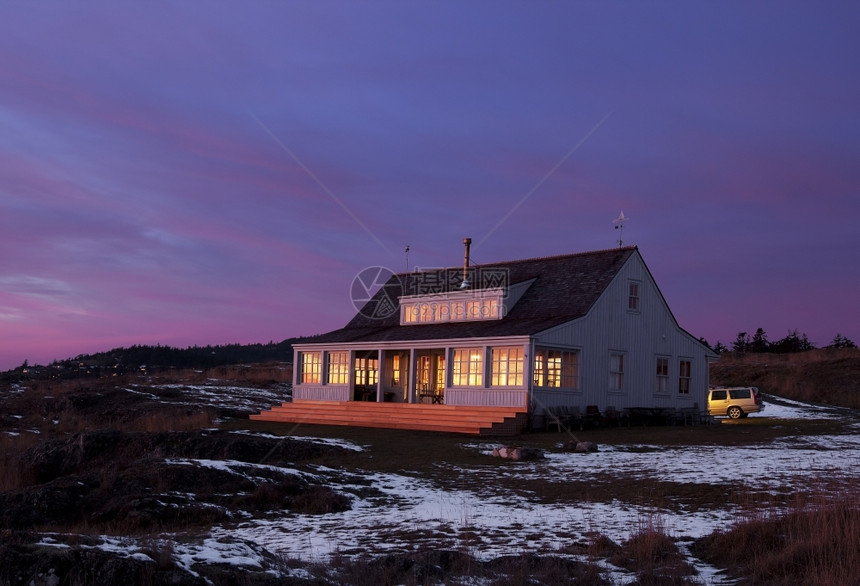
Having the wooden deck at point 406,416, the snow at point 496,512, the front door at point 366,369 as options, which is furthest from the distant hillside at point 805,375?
the snow at point 496,512

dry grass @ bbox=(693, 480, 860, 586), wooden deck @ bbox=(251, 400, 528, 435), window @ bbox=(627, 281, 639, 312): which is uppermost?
window @ bbox=(627, 281, 639, 312)

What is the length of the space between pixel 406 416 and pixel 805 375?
1295 inches

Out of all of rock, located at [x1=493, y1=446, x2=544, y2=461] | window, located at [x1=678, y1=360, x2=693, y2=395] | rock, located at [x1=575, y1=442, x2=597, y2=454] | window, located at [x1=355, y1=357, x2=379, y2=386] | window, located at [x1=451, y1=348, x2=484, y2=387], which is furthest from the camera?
window, located at [x1=355, y1=357, x2=379, y2=386]

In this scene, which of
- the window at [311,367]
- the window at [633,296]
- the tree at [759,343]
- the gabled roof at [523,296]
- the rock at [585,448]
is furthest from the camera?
the tree at [759,343]

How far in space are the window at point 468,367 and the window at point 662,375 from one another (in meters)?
8.36

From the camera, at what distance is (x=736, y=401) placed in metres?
38.0

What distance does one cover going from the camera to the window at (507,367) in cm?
2947

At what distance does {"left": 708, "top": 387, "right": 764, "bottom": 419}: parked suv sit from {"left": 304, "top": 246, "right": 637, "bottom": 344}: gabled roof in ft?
32.7

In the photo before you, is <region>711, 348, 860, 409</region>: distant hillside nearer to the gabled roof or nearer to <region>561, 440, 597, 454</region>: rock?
the gabled roof

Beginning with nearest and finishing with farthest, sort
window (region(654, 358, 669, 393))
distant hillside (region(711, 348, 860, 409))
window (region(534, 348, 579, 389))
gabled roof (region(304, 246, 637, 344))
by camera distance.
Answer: window (region(534, 348, 579, 389)) → gabled roof (region(304, 246, 637, 344)) → window (region(654, 358, 669, 393)) → distant hillside (region(711, 348, 860, 409))

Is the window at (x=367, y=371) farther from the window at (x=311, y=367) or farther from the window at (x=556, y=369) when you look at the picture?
the window at (x=556, y=369)

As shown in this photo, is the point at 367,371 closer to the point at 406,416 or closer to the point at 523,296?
the point at 406,416

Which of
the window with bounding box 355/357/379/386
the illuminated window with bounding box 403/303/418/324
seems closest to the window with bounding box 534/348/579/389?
the illuminated window with bounding box 403/303/418/324

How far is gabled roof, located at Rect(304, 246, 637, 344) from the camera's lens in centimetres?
3153
